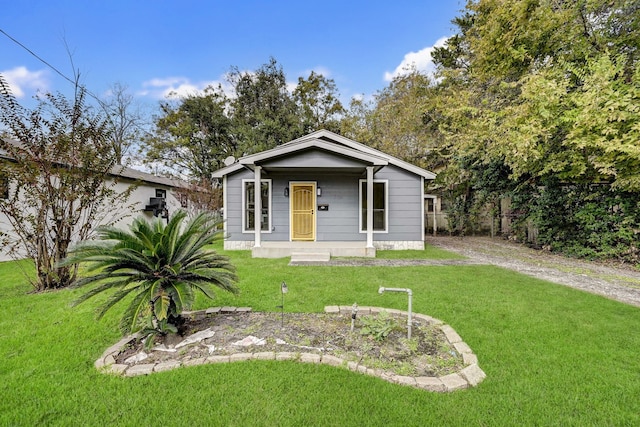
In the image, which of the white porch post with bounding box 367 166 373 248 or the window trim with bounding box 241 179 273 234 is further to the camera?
the window trim with bounding box 241 179 273 234

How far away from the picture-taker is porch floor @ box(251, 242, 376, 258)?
26.9 ft

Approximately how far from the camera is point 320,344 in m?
Result: 2.91

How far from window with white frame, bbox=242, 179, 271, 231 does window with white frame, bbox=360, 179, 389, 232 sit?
313cm

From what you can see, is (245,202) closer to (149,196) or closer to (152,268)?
(152,268)

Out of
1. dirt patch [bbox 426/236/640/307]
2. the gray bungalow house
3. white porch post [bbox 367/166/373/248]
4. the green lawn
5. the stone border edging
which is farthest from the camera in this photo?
the gray bungalow house

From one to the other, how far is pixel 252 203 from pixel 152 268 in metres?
6.94

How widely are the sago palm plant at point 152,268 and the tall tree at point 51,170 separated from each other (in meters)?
3.27

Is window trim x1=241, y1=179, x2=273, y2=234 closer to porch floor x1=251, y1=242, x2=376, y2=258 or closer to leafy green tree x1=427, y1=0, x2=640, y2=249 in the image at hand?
porch floor x1=251, y1=242, x2=376, y2=258

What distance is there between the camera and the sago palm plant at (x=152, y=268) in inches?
102

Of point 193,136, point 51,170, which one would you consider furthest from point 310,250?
point 193,136

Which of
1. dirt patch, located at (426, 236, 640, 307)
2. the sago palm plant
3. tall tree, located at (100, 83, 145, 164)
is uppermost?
tall tree, located at (100, 83, 145, 164)

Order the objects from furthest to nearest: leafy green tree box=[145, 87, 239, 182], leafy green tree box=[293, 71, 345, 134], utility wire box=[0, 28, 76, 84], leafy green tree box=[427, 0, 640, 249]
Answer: leafy green tree box=[293, 71, 345, 134] → leafy green tree box=[145, 87, 239, 182] → utility wire box=[0, 28, 76, 84] → leafy green tree box=[427, 0, 640, 249]

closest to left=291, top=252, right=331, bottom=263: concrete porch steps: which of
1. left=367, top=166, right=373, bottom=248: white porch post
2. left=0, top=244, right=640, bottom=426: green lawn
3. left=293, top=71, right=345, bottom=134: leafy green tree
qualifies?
left=367, top=166, right=373, bottom=248: white porch post

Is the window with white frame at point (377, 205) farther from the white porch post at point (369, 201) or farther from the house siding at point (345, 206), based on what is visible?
the white porch post at point (369, 201)
